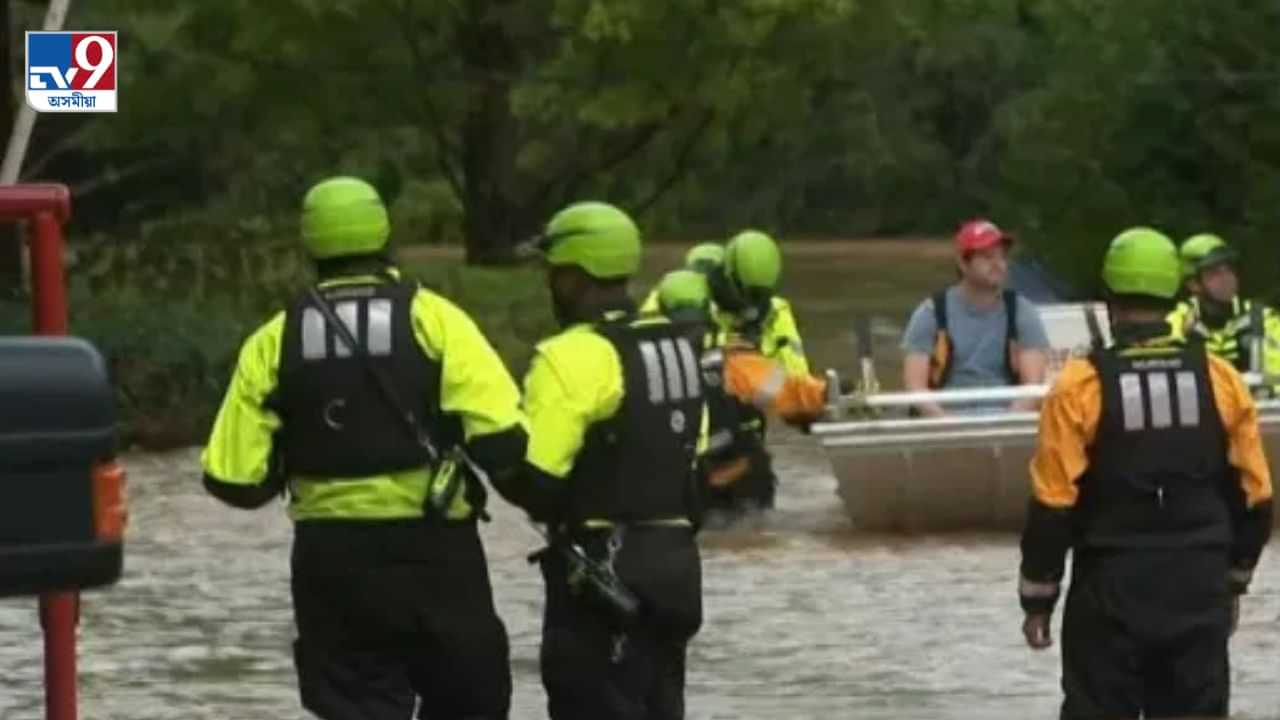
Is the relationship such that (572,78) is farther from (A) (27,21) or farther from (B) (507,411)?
(B) (507,411)

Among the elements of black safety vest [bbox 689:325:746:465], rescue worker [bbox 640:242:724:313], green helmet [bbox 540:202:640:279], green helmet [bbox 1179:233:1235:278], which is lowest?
black safety vest [bbox 689:325:746:465]

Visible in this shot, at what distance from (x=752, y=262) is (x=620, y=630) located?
340 inches

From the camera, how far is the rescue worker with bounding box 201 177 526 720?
820cm

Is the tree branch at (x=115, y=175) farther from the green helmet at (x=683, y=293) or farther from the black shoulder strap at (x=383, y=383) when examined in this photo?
the black shoulder strap at (x=383, y=383)

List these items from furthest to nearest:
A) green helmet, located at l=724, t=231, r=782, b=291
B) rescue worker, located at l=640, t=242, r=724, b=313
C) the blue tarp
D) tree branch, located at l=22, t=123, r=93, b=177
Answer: tree branch, located at l=22, t=123, r=93, b=177 < the blue tarp < rescue worker, located at l=640, t=242, r=724, b=313 < green helmet, located at l=724, t=231, r=782, b=291

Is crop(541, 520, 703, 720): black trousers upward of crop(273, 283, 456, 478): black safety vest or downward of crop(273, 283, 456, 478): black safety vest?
downward

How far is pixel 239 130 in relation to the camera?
3606 cm

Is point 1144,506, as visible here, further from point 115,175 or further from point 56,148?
point 115,175

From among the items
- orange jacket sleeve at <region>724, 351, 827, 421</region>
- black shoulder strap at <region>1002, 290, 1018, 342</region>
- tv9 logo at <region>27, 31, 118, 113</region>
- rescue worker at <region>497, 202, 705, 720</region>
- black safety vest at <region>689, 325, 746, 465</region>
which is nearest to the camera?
rescue worker at <region>497, 202, 705, 720</region>

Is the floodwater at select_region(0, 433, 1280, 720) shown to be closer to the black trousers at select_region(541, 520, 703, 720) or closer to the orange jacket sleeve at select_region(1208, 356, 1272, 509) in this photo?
the orange jacket sleeve at select_region(1208, 356, 1272, 509)

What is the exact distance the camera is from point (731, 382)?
55.3 ft

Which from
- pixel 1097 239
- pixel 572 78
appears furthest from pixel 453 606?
pixel 572 78

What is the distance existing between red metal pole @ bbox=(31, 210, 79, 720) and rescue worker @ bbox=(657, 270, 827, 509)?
864 cm

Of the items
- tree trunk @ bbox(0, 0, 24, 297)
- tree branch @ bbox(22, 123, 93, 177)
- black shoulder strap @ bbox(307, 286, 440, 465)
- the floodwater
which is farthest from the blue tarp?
black shoulder strap @ bbox(307, 286, 440, 465)
